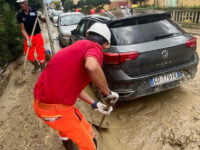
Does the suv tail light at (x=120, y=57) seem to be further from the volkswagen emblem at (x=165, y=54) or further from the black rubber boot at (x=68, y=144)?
the black rubber boot at (x=68, y=144)

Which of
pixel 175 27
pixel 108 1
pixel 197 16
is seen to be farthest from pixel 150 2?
pixel 175 27

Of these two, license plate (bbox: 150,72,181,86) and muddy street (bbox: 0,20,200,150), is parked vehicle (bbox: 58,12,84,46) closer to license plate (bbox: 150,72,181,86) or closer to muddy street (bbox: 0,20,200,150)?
muddy street (bbox: 0,20,200,150)

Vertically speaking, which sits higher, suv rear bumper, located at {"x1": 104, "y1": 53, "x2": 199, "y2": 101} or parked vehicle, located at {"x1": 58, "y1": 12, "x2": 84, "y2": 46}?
parked vehicle, located at {"x1": 58, "y1": 12, "x2": 84, "y2": 46}

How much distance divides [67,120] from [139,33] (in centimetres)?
201

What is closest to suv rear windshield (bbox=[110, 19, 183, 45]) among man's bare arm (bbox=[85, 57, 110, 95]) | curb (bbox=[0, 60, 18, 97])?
man's bare arm (bbox=[85, 57, 110, 95])

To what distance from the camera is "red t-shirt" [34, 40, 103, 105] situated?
1.63 m

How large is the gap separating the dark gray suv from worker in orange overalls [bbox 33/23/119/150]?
115 centimetres

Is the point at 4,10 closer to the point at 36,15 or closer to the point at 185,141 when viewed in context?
the point at 36,15

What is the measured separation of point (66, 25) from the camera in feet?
32.2

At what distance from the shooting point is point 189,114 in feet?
10.6

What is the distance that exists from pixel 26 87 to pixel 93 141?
11.2 ft

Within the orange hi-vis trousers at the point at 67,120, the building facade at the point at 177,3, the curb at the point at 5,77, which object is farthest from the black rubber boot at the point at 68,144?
the building facade at the point at 177,3

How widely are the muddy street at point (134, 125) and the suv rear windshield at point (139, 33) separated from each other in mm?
1288

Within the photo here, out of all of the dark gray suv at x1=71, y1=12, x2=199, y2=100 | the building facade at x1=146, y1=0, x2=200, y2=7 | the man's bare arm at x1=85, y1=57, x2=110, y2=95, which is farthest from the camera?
the building facade at x1=146, y1=0, x2=200, y2=7
